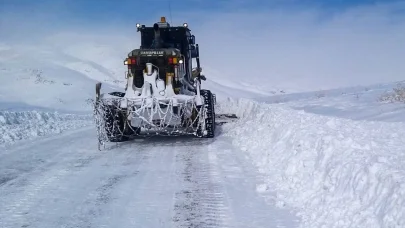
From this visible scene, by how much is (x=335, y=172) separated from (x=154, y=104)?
5800 mm

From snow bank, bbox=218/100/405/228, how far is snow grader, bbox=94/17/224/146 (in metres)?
2.16

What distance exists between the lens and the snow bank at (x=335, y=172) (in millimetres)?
3814

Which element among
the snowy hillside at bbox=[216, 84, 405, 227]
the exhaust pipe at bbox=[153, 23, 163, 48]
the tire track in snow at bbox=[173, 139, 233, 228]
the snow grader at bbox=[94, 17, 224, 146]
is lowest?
the tire track in snow at bbox=[173, 139, 233, 228]

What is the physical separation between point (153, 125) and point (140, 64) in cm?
172

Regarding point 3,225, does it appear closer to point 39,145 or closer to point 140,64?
point 39,145

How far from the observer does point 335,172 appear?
4.95m

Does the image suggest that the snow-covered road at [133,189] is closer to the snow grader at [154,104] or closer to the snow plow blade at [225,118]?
the snow grader at [154,104]

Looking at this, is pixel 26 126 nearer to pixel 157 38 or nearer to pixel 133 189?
pixel 157 38

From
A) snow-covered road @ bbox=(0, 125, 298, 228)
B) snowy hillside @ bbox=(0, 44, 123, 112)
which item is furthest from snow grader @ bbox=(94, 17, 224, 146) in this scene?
snowy hillside @ bbox=(0, 44, 123, 112)

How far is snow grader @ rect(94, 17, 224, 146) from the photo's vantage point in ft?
33.1

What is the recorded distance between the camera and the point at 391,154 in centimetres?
513

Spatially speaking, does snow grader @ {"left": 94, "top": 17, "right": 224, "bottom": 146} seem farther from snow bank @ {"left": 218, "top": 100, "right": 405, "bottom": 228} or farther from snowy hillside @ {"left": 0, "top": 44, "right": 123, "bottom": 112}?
snowy hillside @ {"left": 0, "top": 44, "right": 123, "bottom": 112}

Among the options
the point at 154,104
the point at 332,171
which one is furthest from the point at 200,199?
the point at 154,104

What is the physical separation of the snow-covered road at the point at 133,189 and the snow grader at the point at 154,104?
912 mm
